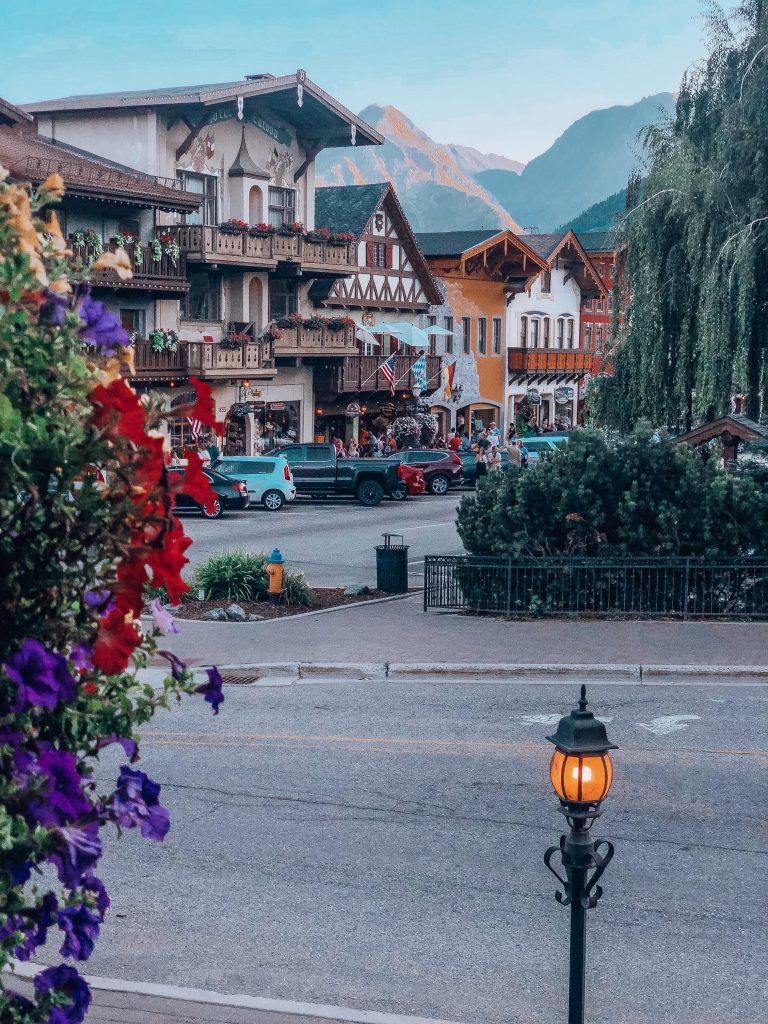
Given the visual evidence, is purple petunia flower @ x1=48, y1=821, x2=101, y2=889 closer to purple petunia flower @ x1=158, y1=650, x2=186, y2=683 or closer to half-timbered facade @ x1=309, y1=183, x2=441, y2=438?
purple petunia flower @ x1=158, y1=650, x2=186, y2=683

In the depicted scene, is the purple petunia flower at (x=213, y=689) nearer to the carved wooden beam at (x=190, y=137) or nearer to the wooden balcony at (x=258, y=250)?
the wooden balcony at (x=258, y=250)

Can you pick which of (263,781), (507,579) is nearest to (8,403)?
(263,781)

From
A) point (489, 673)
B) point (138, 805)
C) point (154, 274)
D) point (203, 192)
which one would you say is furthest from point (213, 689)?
point (203, 192)

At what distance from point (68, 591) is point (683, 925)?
615 centimetres

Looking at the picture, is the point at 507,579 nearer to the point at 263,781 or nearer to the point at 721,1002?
the point at 263,781

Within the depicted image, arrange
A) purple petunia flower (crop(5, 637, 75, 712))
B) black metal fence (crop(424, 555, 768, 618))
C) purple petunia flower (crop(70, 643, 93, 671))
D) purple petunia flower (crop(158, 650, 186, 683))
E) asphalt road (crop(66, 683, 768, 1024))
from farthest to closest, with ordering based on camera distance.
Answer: black metal fence (crop(424, 555, 768, 618))
asphalt road (crop(66, 683, 768, 1024))
purple petunia flower (crop(158, 650, 186, 683))
purple petunia flower (crop(70, 643, 93, 671))
purple petunia flower (crop(5, 637, 75, 712))

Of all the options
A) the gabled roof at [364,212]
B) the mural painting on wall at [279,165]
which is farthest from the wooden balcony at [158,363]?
the gabled roof at [364,212]

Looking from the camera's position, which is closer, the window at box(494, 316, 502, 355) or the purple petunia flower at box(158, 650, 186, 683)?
the purple petunia flower at box(158, 650, 186, 683)

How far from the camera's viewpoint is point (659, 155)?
81.6 ft

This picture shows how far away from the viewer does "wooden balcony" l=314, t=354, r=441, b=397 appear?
161ft

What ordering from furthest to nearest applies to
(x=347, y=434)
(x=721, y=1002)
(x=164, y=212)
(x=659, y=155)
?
(x=347, y=434) < (x=164, y=212) < (x=659, y=155) < (x=721, y=1002)

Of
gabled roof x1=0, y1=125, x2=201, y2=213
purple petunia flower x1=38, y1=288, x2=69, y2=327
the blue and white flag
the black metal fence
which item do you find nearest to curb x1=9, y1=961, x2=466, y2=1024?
purple petunia flower x1=38, y1=288, x2=69, y2=327

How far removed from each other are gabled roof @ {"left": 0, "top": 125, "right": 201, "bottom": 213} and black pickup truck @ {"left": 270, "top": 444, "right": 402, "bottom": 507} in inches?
328

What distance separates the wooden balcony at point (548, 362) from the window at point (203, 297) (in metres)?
23.8
